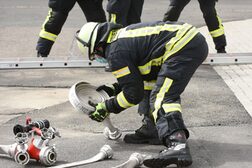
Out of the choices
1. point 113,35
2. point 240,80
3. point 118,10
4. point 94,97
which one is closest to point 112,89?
point 94,97

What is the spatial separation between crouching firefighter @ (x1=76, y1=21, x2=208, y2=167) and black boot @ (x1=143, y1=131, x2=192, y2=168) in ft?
0.15

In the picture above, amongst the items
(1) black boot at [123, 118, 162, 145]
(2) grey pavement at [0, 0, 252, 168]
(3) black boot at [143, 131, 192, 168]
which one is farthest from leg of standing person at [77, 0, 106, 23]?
(3) black boot at [143, 131, 192, 168]

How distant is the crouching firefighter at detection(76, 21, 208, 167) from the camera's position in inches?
212

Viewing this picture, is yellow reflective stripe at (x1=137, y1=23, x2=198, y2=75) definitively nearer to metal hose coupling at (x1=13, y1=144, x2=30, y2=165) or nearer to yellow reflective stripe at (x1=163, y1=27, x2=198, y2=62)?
yellow reflective stripe at (x1=163, y1=27, x2=198, y2=62)

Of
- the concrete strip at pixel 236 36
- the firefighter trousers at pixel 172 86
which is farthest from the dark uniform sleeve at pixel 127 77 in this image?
the concrete strip at pixel 236 36

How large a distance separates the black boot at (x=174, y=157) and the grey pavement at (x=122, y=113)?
0.24 m

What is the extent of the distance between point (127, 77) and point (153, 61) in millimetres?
282

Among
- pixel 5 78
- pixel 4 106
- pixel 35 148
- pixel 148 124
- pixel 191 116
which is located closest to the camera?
pixel 35 148

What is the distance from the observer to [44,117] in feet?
22.4

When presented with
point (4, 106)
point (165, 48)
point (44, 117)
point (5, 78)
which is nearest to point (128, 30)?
point (165, 48)

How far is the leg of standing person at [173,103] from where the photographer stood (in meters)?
5.14

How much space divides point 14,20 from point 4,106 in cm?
669

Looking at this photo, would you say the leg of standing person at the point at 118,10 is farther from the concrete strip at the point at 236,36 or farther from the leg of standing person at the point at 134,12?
the concrete strip at the point at 236,36

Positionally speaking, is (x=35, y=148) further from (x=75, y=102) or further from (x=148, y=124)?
(x=148, y=124)
